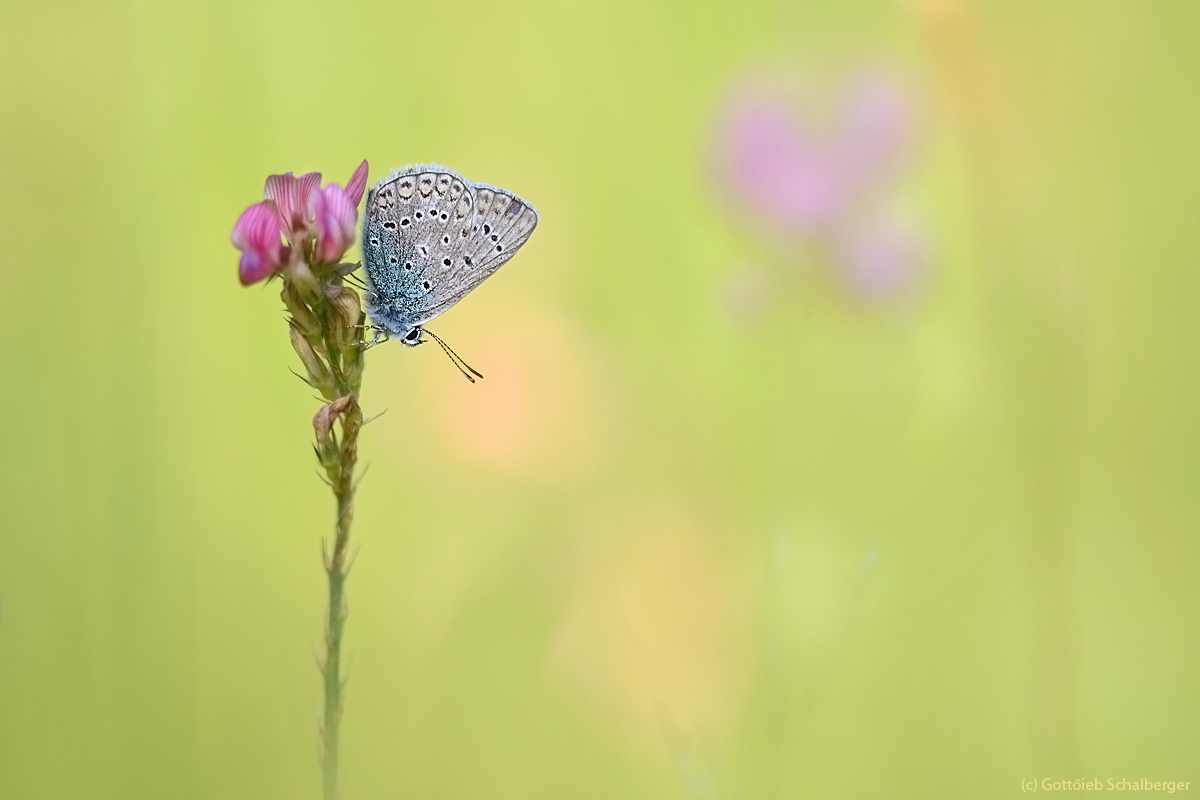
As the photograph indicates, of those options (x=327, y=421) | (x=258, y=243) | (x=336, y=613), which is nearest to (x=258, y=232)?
(x=258, y=243)

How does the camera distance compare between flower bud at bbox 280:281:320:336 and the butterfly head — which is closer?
flower bud at bbox 280:281:320:336

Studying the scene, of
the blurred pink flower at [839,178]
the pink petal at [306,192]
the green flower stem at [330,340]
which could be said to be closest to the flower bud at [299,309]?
the green flower stem at [330,340]

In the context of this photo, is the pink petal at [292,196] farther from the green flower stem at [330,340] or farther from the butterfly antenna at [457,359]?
the butterfly antenna at [457,359]

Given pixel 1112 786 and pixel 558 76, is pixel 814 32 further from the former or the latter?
pixel 1112 786

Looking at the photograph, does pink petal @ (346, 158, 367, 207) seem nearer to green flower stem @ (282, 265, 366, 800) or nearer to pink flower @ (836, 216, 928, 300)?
green flower stem @ (282, 265, 366, 800)

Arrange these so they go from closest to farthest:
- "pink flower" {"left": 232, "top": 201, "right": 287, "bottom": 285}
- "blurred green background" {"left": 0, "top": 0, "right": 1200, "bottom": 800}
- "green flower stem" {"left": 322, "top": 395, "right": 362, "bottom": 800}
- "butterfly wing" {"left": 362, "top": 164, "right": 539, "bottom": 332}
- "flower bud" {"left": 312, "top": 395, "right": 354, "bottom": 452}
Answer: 1. "green flower stem" {"left": 322, "top": 395, "right": 362, "bottom": 800}
2. "flower bud" {"left": 312, "top": 395, "right": 354, "bottom": 452}
3. "pink flower" {"left": 232, "top": 201, "right": 287, "bottom": 285}
4. "butterfly wing" {"left": 362, "top": 164, "right": 539, "bottom": 332}
5. "blurred green background" {"left": 0, "top": 0, "right": 1200, "bottom": 800}

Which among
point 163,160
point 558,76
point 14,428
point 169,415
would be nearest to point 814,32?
point 558,76

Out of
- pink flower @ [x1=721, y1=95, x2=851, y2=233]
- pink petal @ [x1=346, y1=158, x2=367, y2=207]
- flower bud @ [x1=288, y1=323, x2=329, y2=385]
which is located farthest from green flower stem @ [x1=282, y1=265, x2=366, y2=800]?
pink flower @ [x1=721, y1=95, x2=851, y2=233]

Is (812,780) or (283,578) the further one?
(283,578)
